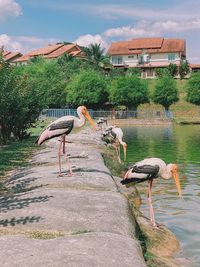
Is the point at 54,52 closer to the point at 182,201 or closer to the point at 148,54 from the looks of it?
the point at 148,54

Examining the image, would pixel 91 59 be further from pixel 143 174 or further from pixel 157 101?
pixel 143 174

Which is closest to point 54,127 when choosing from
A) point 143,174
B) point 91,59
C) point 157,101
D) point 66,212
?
point 143,174

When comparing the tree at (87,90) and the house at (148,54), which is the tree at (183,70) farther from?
the tree at (87,90)

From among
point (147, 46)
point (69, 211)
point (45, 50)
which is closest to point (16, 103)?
point (69, 211)

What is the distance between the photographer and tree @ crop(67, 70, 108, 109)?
72.4m

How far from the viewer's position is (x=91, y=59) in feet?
315

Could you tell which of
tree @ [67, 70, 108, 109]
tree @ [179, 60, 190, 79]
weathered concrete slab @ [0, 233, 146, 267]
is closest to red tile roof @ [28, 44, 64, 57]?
tree @ [179, 60, 190, 79]

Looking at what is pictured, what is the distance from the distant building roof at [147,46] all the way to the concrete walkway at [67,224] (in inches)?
3601

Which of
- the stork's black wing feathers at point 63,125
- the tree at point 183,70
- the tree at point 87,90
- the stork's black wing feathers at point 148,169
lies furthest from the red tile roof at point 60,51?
the stork's black wing feathers at point 148,169

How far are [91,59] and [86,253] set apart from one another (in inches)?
3609

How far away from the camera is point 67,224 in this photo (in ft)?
24.3

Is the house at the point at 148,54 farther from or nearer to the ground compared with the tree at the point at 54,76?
farther from the ground

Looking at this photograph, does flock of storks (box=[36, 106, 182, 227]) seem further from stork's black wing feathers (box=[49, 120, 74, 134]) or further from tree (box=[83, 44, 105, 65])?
tree (box=[83, 44, 105, 65])

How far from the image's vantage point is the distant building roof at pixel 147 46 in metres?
100
